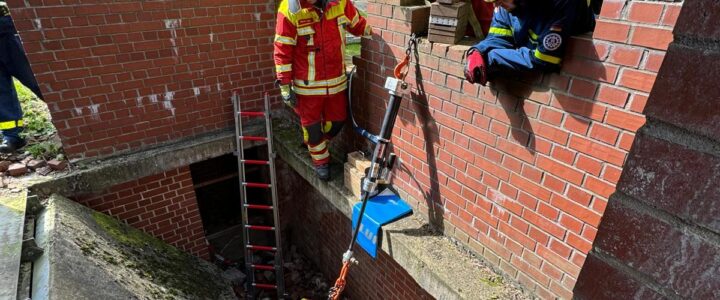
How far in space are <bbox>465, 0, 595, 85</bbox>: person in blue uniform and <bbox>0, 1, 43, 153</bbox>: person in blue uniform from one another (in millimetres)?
4204

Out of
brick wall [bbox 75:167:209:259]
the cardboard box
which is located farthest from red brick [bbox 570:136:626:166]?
brick wall [bbox 75:167:209:259]

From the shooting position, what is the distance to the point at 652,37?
1.60 metres

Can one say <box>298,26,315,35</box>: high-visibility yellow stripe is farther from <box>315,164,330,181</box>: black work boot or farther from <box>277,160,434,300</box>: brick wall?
<box>277,160,434,300</box>: brick wall

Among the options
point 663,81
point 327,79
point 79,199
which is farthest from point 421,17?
point 79,199

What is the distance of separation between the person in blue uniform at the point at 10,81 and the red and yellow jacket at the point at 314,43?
103 inches

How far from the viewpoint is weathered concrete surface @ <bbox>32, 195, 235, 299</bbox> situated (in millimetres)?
2695

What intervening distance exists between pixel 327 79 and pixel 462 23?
1.32 meters

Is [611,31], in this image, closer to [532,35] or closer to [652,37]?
[652,37]

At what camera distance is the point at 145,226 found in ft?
14.5

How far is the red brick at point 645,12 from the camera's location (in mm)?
1552

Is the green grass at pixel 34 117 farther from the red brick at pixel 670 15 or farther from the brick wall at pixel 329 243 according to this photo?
the red brick at pixel 670 15

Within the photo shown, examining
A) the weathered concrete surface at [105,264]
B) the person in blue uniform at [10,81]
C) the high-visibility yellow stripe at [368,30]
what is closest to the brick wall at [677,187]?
the high-visibility yellow stripe at [368,30]

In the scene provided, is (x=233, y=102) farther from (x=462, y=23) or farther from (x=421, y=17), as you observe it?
(x=462, y=23)

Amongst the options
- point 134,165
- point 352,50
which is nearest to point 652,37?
point 134,165
